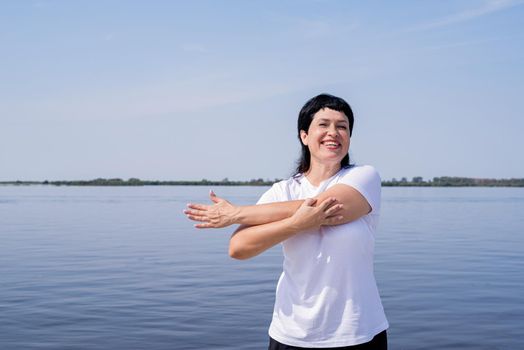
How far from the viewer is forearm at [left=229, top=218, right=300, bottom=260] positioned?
3205 mm

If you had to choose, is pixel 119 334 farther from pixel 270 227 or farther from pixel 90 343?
pixel 270 227

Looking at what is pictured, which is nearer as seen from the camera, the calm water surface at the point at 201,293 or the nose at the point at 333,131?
the nose at the point at 333,131

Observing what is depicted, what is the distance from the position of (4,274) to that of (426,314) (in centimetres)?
948

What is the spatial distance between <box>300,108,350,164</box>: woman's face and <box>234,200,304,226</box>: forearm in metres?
0.28

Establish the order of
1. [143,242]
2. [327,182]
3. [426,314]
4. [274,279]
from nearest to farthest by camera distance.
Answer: [327,182] < [426,314] < [274,279] < [143,242]

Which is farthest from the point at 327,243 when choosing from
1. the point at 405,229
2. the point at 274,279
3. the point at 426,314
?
the point at 405,229

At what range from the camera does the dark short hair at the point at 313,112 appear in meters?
3.48

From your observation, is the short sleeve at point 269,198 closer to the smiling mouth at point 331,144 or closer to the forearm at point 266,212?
the forearm at point 266,212

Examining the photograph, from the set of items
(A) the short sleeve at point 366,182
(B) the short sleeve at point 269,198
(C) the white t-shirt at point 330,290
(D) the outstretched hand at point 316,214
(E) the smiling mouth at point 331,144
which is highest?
(E) the smiling mouth at point 331,144

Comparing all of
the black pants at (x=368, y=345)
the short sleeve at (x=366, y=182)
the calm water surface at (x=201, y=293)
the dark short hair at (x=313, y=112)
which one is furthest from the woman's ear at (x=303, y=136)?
the calm water surface at (x=201, y=293)

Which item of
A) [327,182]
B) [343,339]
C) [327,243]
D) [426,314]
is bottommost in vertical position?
[426,314]

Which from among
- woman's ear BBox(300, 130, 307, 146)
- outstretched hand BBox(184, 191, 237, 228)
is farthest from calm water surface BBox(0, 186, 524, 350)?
woman's ear BBox(300, 130, 307, 146)

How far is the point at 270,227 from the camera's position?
10.7 feet

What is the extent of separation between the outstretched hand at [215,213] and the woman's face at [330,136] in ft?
1.68
